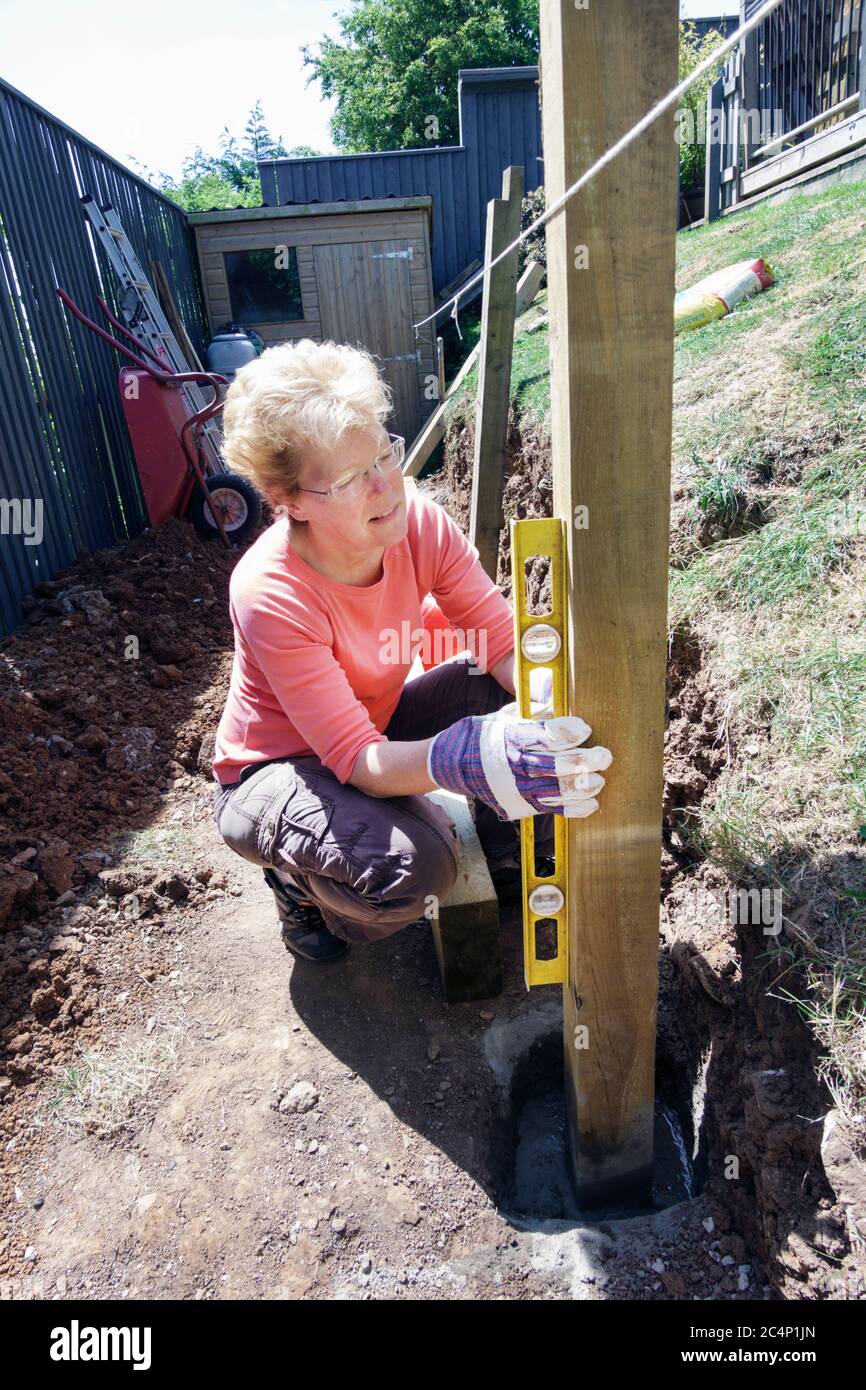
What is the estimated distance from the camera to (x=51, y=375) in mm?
5066

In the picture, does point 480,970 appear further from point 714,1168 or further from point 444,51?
point 444,51

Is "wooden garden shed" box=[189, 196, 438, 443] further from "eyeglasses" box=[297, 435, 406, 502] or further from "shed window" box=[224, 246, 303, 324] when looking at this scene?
"eyeglasses" box=[297, 435, 406, 502]

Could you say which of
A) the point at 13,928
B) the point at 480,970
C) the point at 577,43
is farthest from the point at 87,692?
the point at 577,43

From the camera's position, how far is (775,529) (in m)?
2.30

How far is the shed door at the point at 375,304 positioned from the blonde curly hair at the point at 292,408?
27.2 ft

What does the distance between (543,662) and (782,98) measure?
8271 mm

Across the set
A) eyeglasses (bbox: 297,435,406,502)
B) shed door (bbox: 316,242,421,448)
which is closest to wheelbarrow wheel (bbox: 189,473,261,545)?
shed door (bbox: 316,242,421,448)

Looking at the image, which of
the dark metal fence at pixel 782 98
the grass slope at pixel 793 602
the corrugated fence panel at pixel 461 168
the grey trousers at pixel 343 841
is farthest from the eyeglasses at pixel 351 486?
the corrugated fence panel at pixel 461 168

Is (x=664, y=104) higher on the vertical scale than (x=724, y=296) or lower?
higher

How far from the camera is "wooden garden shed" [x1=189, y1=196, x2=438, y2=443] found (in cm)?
945

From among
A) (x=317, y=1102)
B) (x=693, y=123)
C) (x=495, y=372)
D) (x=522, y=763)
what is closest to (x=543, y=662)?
(x=522, y=763)

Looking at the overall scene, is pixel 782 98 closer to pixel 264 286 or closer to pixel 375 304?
pixel 375 304

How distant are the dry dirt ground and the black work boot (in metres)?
0.06

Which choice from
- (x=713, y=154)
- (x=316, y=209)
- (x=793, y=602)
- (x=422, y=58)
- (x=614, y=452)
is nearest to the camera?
(x=614, y=452)
